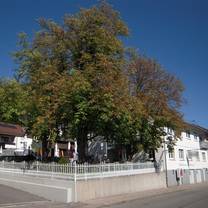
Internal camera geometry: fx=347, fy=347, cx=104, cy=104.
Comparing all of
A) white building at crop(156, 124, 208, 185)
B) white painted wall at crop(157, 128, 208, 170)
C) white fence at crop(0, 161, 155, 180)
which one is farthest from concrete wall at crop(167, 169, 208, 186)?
white fence at crop(0, 161, 155, 180)

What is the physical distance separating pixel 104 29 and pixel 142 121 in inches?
349

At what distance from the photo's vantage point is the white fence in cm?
1880

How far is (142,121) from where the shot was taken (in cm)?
2853

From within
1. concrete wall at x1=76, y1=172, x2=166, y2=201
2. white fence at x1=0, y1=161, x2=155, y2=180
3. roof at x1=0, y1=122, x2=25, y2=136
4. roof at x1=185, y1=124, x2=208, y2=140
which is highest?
roof at x1=0, y1=122, x2=25, y2=136

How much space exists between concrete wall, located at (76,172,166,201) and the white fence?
0.35 meters

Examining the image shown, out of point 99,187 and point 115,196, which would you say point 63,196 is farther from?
point 115,196

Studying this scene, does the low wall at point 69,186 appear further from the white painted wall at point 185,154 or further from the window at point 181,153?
the window at point 181,153

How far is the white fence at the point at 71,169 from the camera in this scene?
18.8 m

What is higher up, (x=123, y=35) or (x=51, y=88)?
(x=123, y=35)

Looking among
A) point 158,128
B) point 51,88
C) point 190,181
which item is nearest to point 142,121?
point 158,128

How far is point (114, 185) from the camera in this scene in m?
21.6

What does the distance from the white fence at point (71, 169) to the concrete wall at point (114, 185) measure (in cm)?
35

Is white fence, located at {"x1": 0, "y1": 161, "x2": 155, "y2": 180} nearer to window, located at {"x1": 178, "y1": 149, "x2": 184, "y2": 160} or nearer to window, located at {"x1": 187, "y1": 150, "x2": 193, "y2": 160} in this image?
window, located at {"x1": 178, "y1": 149, "x2": 184, "y2": 160}

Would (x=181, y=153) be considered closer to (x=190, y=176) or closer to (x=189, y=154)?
(x=189, y=154)
